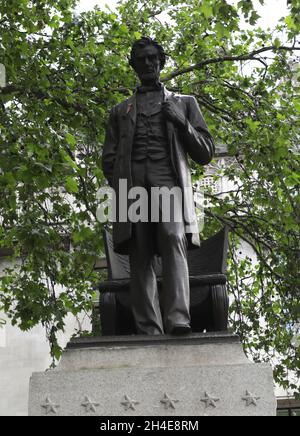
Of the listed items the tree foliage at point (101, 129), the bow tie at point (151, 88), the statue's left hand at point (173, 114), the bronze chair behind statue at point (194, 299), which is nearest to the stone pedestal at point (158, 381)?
the bronze chair behind statue at point (194, 299)

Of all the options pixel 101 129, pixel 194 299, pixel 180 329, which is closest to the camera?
pixel 180 329

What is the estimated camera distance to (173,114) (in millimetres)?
7809

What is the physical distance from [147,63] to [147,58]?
41mm

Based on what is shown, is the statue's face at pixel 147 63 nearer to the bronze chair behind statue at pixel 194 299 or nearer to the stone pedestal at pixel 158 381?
the bronze chair behind statue at pixel 194 299

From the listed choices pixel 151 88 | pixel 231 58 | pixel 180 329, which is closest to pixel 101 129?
pixel 231 58

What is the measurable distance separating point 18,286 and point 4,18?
4.53m

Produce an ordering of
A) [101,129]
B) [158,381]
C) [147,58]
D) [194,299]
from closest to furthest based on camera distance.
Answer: [158,381]
[194,299]
[147,58]
[101,129]

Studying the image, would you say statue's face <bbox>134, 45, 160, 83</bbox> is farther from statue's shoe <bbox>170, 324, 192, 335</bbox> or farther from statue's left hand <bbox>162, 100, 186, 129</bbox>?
statue's shoe <bbox>170, 324, 192, 335</bbox>

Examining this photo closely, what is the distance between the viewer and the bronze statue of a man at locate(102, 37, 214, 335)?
7523 millimetres

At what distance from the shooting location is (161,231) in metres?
7.61

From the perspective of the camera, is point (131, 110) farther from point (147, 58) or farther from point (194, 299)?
point (194, 299)

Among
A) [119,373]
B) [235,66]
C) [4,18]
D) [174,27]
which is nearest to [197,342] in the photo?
[119,373]

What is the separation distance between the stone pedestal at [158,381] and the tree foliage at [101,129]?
527 centimetres

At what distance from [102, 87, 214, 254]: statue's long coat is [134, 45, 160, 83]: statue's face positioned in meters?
0.18
